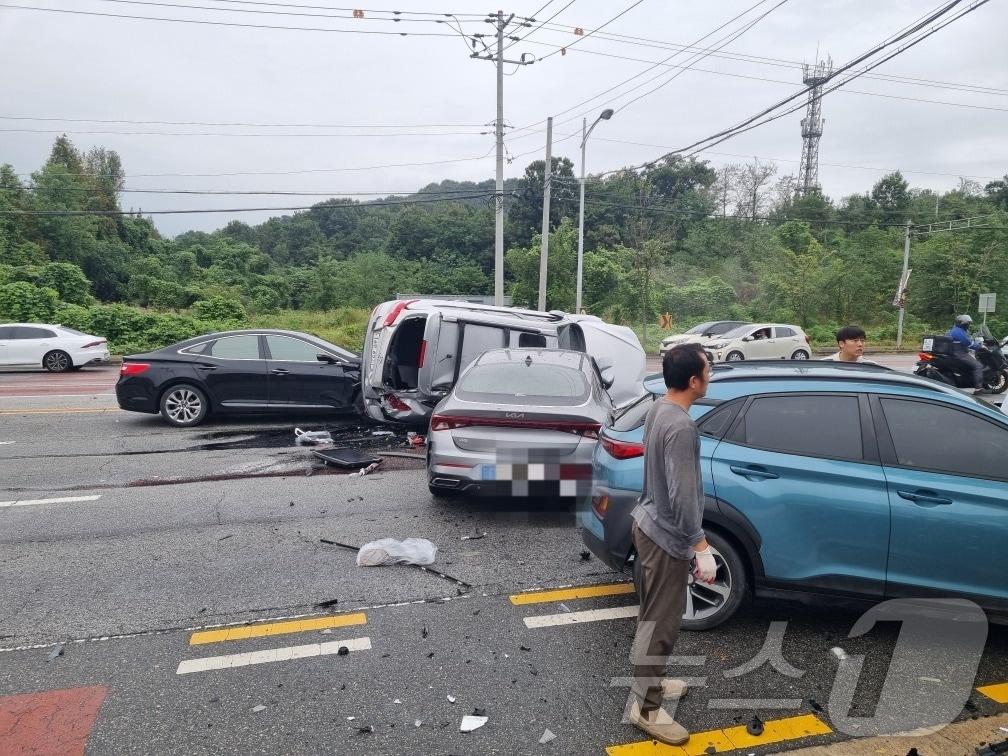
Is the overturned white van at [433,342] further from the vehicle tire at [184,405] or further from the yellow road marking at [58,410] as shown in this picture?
the yellow road marking at [58,410]

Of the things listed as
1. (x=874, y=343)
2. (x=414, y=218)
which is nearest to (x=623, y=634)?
(x=874, y=343)

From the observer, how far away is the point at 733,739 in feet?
9.86

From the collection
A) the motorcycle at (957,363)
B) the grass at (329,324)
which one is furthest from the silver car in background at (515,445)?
the grass at (329,324)

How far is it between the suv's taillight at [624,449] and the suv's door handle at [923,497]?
1.42 meters

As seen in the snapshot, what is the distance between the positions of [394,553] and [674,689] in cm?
237

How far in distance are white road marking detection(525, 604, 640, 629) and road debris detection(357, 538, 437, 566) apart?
1157mm

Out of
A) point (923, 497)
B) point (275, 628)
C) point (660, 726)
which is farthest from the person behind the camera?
point (275, 628)

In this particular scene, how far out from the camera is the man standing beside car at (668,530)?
9.11ft

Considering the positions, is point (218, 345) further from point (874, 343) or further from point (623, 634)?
point (874, 343)

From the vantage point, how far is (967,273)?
39.1 meters

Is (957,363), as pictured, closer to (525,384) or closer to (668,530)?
(525,384)

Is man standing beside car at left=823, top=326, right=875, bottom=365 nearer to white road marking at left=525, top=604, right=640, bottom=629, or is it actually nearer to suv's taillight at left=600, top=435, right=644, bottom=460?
suv's taillight at left=600, top=435, right=644, bottom=460

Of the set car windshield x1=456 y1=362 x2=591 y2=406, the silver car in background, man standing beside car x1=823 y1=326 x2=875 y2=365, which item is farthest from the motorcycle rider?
the silver car in background

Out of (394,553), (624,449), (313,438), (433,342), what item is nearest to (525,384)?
(394,553)
